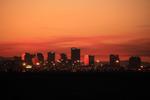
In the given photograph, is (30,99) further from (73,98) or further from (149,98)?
(149,98)

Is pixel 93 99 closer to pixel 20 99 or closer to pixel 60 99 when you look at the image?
pixel 60 99

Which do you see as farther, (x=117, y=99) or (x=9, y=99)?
(x=117, y=99)

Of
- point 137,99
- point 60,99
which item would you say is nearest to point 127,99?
point 137,99

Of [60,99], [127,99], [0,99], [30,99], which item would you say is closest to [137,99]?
[127,99]

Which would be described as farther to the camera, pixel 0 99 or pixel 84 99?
pixel 84 99

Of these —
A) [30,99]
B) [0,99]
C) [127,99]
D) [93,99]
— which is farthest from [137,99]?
[0,99]

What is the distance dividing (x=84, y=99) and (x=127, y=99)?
8935mm

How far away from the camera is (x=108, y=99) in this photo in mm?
73500

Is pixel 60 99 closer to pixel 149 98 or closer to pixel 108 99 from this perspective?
pixel 108 99

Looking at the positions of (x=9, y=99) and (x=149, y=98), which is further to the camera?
(x=149, y=98)

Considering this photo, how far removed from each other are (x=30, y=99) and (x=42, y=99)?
239 centimetres

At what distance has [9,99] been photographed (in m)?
67.1

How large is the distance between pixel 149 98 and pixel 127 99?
4530mm

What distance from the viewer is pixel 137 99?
72062 millimetres
